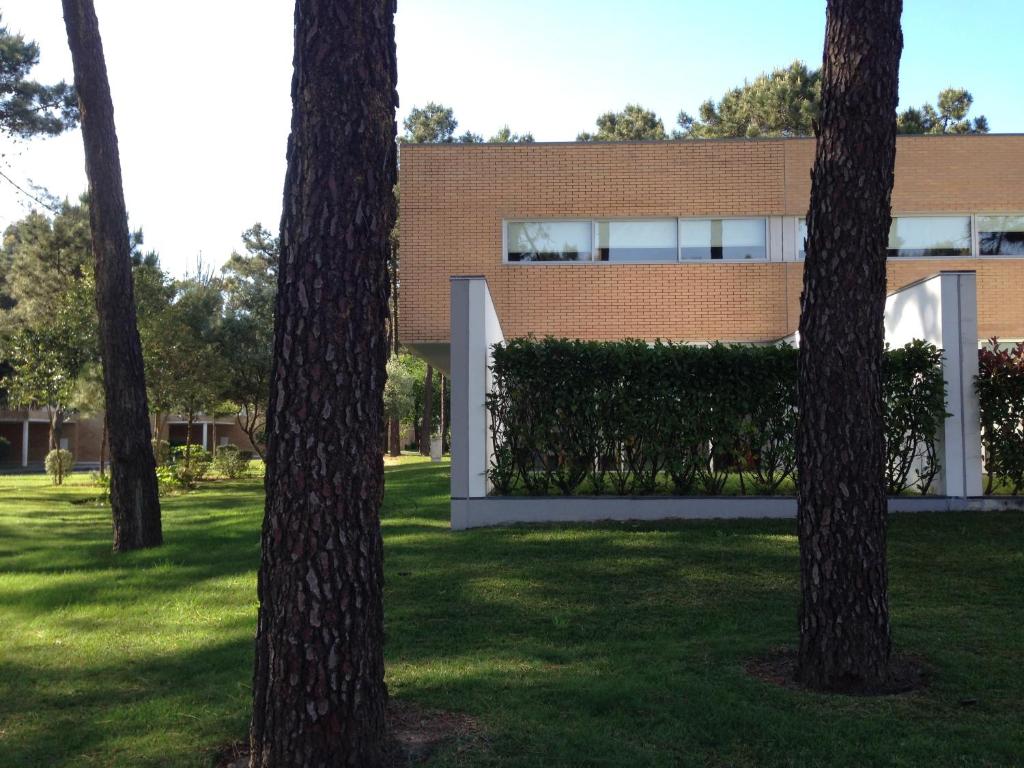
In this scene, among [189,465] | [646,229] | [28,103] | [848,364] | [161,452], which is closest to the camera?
[848,364]

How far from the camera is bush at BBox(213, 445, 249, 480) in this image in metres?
28.6

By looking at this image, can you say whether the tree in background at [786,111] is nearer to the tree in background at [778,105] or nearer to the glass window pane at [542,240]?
the tree in background at [778,105]

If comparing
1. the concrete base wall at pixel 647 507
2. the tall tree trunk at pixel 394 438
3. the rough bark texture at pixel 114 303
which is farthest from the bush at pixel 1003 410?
the tall tree trunk at pixel 394 438

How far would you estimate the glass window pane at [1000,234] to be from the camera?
59.3 ft

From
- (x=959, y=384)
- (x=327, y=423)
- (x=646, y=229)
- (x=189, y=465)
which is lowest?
(x=189, y=465)

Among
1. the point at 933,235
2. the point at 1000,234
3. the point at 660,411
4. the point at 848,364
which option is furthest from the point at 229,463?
the point at 848,364

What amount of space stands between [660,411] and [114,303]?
20.4 feet

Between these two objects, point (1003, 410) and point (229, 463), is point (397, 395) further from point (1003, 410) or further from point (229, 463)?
point (1003, 410)

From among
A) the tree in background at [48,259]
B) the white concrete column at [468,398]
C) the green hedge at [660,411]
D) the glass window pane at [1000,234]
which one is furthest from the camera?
the tree in background at [48,259]

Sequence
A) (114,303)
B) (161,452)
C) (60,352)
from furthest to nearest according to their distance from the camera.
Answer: (161,452) → (60,352) → (114,303)

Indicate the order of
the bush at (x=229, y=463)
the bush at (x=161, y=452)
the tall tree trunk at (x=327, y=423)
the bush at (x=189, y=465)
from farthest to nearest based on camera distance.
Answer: the bush at (x=229, y=463)
the bush at (x=161, y=452)
the bush at (x=189, y=465)
the tall tree trunk at (x=327, y=423)

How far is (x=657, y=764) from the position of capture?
153 inches

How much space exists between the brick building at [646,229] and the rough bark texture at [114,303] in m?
7.70

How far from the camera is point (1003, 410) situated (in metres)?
11.0
